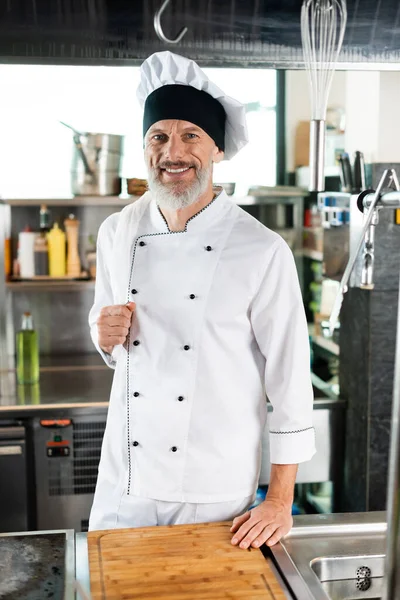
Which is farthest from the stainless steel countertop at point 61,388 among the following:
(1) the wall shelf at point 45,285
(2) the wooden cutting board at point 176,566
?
(2) the wooden cutting board at point 176,566

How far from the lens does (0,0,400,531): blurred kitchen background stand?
3.06 metres

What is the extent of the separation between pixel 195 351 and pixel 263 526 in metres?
0.41

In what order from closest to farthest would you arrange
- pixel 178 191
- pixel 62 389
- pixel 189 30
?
pixel 178 191, pixel 189 30, pixel 62 389

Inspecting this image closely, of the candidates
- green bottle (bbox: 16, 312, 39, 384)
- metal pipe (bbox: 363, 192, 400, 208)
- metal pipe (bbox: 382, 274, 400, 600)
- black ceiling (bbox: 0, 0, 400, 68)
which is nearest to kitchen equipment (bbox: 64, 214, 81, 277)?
green bottle (bbox: 16, 312, 39, 384)

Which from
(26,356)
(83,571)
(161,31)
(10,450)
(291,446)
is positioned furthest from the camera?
(26,356)

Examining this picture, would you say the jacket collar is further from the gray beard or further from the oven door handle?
the oven door handle

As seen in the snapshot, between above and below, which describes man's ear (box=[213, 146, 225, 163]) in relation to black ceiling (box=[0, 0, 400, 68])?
below

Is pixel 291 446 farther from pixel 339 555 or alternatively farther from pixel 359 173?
pixel 359 173

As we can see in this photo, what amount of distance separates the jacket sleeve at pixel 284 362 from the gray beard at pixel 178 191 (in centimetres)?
24

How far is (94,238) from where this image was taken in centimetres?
382

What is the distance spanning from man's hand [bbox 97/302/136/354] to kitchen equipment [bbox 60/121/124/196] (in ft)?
6.08

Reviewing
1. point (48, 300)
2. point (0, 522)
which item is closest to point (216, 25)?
point (48, 300)

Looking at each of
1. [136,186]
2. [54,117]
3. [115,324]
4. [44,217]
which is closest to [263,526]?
[115,324]

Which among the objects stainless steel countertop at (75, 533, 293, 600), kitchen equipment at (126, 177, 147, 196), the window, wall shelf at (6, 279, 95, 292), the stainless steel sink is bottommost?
the stainless steel sink
